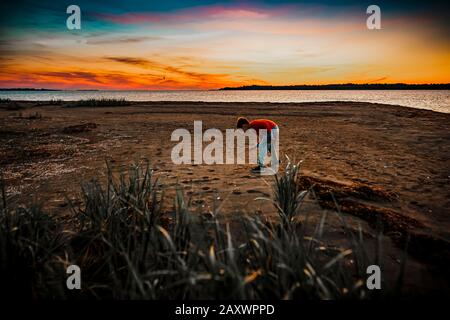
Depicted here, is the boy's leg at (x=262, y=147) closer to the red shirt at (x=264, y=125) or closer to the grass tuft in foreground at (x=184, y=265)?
the red shirt at (x=264, y=125)

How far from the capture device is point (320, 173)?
5781mm

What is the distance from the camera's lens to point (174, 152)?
794cm

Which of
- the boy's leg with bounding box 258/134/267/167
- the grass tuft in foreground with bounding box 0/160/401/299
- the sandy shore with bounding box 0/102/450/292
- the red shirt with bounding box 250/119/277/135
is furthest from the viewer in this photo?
the red shirt with bounding box 250/119/277/135

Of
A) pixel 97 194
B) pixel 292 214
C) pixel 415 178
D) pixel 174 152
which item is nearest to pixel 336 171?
pixel 415 178

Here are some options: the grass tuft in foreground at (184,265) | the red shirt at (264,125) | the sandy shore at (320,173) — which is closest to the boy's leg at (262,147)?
the red shirt at (264,125)

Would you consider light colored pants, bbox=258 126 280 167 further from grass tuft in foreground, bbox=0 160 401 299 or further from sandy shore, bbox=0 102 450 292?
grass tuft in foreground, bbox=0 160 401 299

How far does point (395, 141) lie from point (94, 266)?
9785 millimetres

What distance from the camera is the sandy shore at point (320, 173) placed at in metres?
3.57

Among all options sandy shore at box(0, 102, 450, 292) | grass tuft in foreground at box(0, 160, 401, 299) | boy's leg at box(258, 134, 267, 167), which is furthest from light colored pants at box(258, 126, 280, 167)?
grass tuft in foreground at box(0, 160, 401, 299)

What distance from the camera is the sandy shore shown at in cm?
357

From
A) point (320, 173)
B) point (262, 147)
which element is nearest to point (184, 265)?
point (262, 147)

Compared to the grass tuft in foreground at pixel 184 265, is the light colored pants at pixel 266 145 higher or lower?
higher
